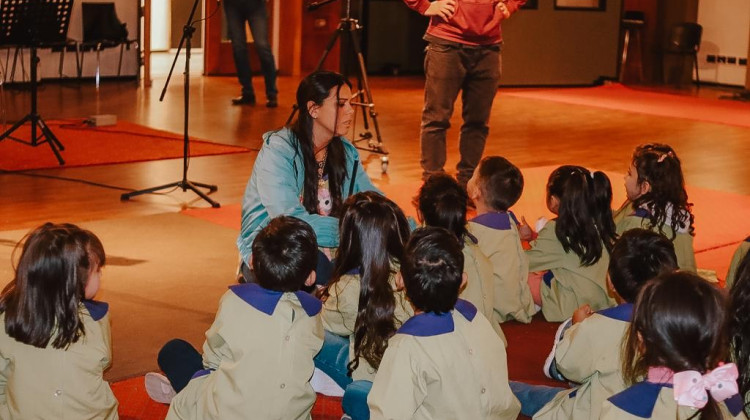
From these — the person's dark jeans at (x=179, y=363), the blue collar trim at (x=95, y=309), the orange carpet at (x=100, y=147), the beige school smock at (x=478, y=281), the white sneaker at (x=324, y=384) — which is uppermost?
the blue collar trim at (x=95, y=309)

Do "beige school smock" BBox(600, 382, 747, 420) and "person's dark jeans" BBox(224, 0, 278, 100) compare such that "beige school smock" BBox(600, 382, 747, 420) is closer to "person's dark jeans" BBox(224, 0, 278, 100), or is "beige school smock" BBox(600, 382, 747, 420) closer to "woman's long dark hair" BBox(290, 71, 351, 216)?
"woman's long dark hair" BBox(290, 71, 351, 216)

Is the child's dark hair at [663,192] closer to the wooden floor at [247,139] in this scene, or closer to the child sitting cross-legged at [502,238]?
the child sitting cross-legged at [502,238]

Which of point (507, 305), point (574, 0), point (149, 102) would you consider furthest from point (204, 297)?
point (574, 0)

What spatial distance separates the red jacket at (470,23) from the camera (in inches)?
234

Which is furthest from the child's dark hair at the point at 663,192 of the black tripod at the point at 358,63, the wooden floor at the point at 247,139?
the black tripod at the point at 358,63

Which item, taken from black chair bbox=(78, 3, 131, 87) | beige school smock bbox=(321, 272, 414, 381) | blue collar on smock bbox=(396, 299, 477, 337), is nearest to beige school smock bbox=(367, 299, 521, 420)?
blue collar on smock bbox=(396, 299, 477, 337)

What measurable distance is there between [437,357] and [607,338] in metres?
0.58

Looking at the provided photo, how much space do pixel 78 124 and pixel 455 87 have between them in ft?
11.1

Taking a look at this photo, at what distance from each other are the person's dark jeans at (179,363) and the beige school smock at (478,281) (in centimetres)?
90

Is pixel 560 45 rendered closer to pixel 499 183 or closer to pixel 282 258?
pixel 499 183

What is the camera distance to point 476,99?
241 inches

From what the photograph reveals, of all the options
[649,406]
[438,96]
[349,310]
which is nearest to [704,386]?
[649,406]

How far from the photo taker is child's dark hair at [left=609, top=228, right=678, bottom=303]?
9.89 feet

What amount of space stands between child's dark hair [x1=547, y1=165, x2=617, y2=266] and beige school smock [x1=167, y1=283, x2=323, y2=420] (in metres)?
1.43
